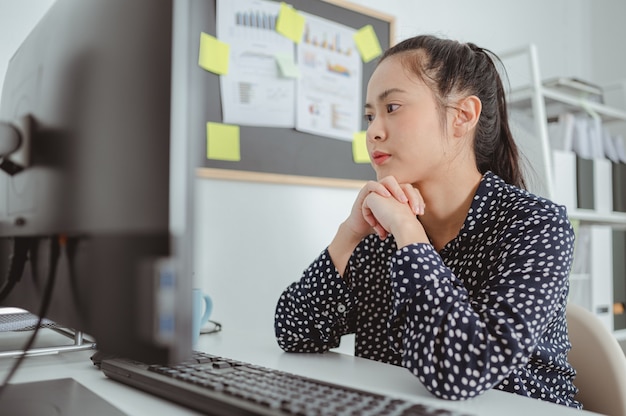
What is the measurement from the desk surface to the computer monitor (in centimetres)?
14

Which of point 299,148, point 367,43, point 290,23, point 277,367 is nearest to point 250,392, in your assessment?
point 277,367

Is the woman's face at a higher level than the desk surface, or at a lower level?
higher

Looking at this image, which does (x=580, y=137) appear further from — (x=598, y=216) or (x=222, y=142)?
(x=222, y=142)

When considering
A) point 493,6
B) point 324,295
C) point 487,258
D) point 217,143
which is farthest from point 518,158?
point 493,6

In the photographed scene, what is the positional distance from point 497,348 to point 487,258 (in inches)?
9.8

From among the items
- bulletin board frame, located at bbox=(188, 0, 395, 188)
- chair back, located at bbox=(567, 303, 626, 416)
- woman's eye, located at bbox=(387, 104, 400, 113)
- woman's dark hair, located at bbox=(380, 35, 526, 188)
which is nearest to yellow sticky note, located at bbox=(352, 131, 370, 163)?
bulletin board frame, located at bbox=(188, 0, 395, 188)

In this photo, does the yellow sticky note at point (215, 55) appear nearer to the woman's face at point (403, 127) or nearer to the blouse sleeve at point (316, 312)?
the woman's face at point (403, 127)

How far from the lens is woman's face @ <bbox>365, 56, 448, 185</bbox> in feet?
3.30

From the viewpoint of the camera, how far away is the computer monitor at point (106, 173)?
36cm

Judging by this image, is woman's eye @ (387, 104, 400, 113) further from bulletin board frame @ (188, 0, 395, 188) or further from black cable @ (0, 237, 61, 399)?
black cable @ (0, 237, 61, 399)

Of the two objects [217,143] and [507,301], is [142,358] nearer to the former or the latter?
[507,301]

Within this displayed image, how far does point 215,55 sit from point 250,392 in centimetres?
107

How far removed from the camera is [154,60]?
0.38 m

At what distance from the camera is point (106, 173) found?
419 millimetres
